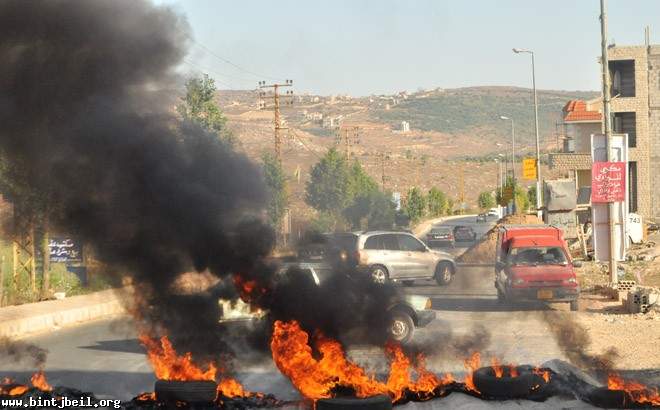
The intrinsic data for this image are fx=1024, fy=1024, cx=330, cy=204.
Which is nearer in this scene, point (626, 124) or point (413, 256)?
point (413, 256)

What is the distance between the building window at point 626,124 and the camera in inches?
2370

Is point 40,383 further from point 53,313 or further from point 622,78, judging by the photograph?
point 622,78

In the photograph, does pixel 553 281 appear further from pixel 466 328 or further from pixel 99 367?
pixel 99 367

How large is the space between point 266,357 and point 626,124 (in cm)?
5201

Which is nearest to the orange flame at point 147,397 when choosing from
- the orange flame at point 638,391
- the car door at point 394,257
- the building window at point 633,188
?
the orange flame at point 638,391

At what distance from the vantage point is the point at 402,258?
101ft

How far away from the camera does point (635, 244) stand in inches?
1748

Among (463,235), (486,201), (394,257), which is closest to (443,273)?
(394,257)

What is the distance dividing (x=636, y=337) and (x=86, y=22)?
11169mm

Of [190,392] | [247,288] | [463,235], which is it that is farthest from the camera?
[463,235]

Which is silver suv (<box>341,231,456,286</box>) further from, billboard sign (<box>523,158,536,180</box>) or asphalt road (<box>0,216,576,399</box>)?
billboard sign (<box>523,158,536,180</box>)

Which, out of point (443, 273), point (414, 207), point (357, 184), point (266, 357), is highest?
point (357, 184)

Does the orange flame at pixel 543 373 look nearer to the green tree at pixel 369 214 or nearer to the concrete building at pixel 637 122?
the green tree at pixel 369 214

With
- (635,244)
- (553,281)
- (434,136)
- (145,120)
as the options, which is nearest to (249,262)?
(145,120)
